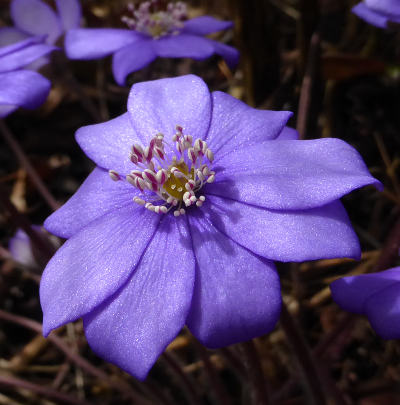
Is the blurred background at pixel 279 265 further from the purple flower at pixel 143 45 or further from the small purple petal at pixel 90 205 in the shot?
the small purple petal at pixel 90 205

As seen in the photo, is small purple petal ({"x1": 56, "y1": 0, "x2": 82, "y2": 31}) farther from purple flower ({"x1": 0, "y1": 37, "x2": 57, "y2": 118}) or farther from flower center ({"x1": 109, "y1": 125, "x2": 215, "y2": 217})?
flower center ({"x1": 109, "y1": 125, "x2": 215, "y2": 217})

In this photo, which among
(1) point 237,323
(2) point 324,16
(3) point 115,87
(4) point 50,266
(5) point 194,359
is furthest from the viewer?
(3) point 115,87

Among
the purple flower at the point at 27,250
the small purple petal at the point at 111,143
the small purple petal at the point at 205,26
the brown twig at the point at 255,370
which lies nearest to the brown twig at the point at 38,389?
the purple flower at the point at 27,250

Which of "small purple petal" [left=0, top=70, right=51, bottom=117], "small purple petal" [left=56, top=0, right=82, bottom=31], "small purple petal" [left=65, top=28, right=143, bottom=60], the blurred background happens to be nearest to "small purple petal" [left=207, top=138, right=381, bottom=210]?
the blurred background

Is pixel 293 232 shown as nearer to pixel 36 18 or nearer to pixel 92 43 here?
pixel 92 43

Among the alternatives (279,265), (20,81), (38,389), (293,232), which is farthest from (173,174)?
(38,389)

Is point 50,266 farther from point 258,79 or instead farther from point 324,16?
point 324,16

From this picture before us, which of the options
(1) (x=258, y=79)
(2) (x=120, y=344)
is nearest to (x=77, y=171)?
(1) (x=258, y=79)
